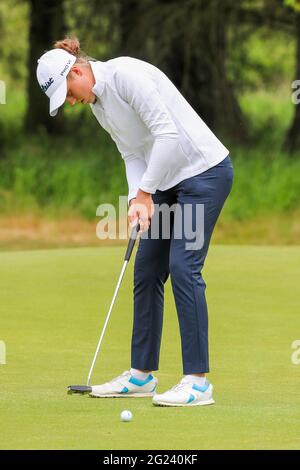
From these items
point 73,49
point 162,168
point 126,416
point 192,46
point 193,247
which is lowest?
point 126,416

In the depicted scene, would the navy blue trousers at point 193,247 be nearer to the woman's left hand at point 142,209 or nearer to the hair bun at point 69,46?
the woman's left hand at point 142,209

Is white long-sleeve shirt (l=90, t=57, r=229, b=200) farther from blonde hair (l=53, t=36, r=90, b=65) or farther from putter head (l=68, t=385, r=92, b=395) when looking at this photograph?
putter head (l=68, t=385, r=92, b=395)

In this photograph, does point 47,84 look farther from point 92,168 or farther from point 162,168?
point 92,168

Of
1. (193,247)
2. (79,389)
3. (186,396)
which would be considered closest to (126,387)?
(79,389)

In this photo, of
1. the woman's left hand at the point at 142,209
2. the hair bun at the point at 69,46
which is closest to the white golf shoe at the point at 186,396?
the woman's left hand at the point at 142,209

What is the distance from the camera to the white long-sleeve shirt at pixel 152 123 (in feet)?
16.3

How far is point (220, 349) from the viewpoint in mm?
6574

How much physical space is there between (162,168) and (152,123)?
0.64 feet

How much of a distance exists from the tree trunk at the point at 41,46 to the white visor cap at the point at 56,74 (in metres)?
15.0

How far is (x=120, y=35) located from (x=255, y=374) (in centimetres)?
1331

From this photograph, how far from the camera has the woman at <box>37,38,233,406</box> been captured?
16.4 ft

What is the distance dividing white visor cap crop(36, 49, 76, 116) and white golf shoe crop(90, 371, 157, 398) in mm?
1249

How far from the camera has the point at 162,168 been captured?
16.5 feet

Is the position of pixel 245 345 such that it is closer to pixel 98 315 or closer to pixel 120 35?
pixel 98 315
